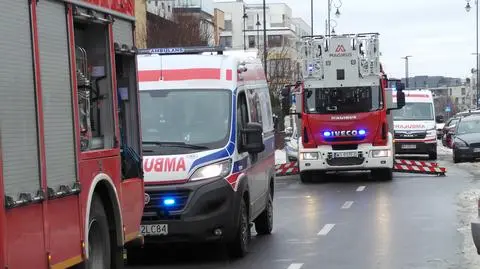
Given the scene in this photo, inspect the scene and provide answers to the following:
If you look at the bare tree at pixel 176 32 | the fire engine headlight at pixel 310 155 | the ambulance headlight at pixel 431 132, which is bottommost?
the ambulance headlight at pixel 431 132

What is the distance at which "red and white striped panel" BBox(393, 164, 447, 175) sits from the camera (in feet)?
80.1

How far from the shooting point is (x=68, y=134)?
6246 mm

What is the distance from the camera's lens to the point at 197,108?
35.5 ft

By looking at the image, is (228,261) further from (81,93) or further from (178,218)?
(81,93)

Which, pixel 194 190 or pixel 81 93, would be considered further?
pixel 194 190

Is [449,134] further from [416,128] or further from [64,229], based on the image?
[64,229]

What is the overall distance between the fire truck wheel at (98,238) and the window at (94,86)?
0.51 metres

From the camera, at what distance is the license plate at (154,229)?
32.3 ft

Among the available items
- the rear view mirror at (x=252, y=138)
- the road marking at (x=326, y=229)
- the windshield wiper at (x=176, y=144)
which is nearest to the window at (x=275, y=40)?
the road marking at (x=326, y=229)

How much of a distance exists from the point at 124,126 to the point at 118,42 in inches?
35.5

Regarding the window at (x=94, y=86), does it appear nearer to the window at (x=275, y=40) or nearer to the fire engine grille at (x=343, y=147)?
the fire engine grille at (x=343, y=147)

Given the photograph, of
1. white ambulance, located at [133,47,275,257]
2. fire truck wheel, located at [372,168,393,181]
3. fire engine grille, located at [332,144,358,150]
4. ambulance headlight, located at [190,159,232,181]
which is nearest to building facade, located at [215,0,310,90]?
fire truck wheel, located at [372,168,393,181]

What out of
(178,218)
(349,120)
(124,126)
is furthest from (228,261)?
(349,120)

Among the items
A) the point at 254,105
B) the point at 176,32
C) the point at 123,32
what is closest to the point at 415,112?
the point at 176,32
